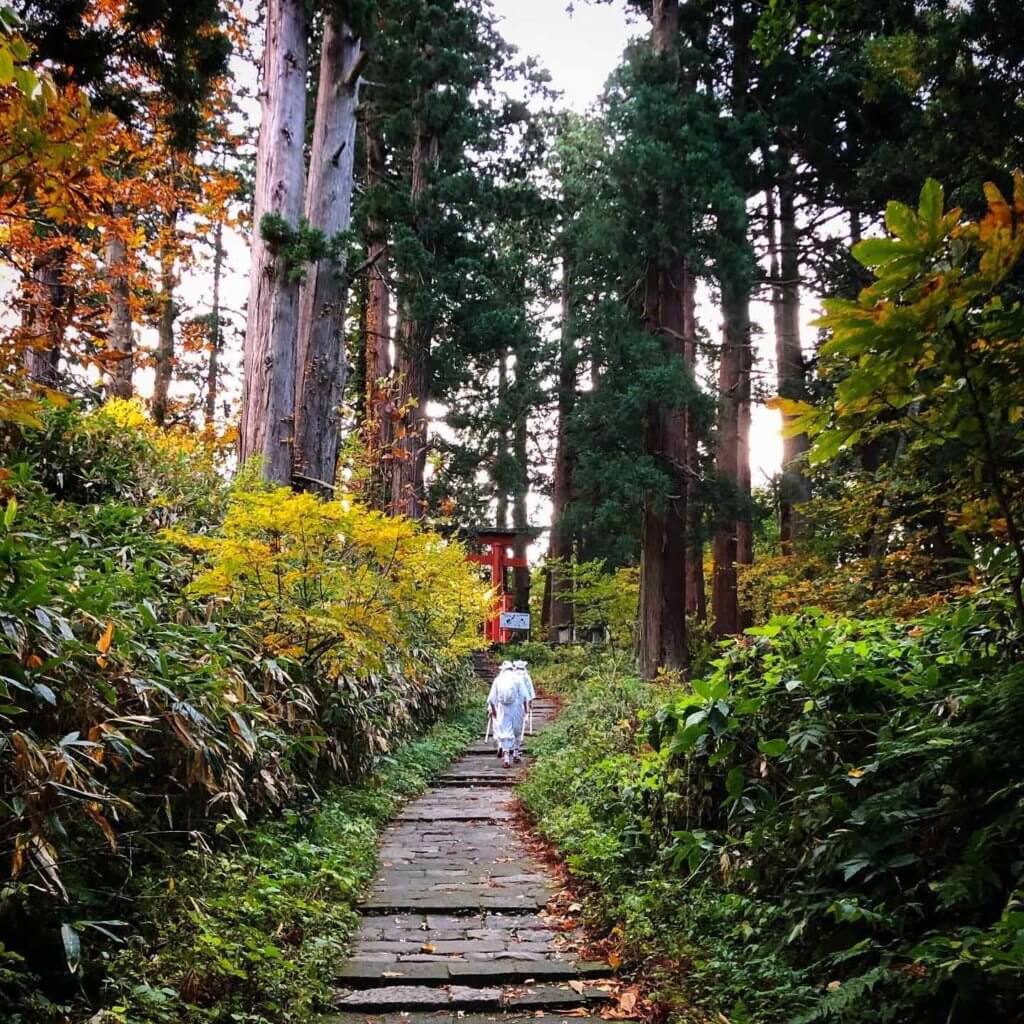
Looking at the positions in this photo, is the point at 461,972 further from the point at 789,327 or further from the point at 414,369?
the point at 789,327

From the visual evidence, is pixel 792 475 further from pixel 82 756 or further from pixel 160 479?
pixel 82 756

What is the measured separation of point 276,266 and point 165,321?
36.0ft

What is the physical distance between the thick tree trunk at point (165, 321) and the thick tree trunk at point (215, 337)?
2.19m

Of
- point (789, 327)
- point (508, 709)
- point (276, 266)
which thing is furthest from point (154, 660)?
point (789, 327)

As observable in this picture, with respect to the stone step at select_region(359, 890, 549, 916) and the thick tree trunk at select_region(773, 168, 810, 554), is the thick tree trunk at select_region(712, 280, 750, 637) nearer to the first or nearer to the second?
the thick tree trunk at select_region(773, 168, 810, 554)

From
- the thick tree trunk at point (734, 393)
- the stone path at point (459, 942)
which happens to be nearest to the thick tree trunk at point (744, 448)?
the thick tree trunk at point (734, 393)

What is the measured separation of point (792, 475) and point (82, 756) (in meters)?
12.9

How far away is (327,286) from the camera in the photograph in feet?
28.4

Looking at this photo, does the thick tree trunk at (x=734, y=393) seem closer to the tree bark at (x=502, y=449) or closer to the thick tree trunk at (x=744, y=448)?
the thick tree trunk at (x=744, y=448)

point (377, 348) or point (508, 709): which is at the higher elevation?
point (377, 348)

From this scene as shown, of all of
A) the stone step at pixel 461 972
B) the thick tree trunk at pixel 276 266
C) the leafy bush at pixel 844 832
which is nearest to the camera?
the leafy bush at pixel 844 832

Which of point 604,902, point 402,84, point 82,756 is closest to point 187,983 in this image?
point 82,756

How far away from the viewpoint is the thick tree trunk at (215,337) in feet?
66.7

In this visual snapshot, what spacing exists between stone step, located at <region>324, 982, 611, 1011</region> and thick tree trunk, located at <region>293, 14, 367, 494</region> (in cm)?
556
